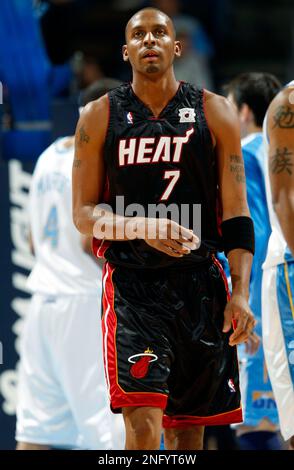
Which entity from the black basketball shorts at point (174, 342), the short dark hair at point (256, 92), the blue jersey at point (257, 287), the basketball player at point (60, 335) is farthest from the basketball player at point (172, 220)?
the basketball player at point (60, 335)

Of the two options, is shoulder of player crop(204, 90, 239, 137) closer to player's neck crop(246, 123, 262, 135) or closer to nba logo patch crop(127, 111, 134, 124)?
nba logo patch crop(127, 111, 134, 124)

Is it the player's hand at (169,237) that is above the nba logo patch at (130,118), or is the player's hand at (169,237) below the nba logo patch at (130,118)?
below

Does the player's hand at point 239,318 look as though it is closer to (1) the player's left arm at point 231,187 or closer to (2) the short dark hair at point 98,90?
(1) the player's left arm at point 231,187

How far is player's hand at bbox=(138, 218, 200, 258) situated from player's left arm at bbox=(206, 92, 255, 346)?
0.28m

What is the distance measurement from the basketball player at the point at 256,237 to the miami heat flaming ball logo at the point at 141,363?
4.84 feet

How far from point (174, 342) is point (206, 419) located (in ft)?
1.14

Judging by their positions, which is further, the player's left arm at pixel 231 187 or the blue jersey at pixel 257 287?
the blue jersey at pixel 257 287

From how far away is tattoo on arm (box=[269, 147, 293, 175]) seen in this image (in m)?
4.30

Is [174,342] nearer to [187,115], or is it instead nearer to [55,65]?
[187,115]

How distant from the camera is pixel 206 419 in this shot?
4.19 meters

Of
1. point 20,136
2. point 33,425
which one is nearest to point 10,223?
point 20,136

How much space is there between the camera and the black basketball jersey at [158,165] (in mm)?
4156

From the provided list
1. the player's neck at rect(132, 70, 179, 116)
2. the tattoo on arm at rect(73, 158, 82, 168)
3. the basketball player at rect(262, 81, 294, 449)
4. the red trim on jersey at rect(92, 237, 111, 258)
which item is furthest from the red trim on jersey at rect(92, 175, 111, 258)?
the basketball player at rect(262, 81, 294, 449)

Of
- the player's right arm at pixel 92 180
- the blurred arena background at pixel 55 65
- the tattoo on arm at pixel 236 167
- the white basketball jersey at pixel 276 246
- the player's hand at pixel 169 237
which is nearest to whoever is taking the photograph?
the player's hand at pixel 169 237
